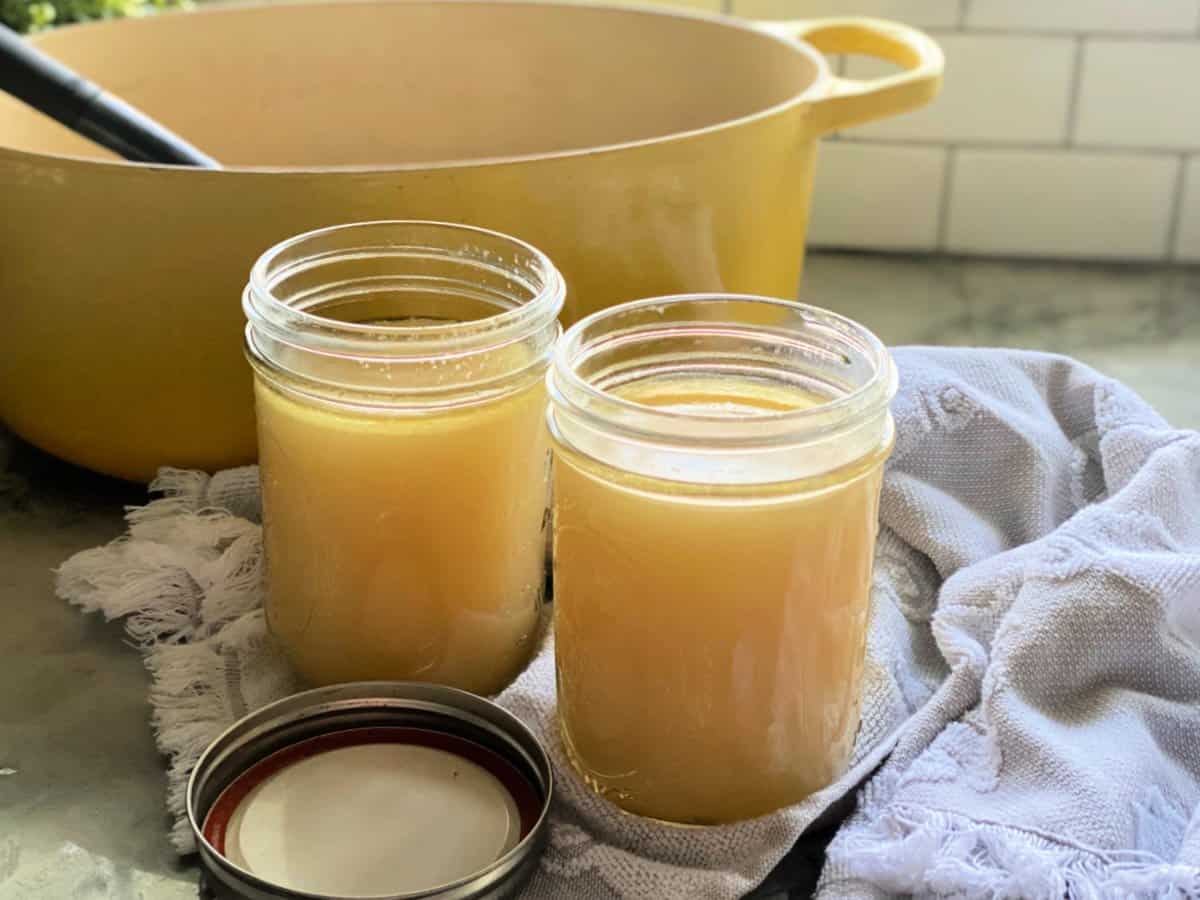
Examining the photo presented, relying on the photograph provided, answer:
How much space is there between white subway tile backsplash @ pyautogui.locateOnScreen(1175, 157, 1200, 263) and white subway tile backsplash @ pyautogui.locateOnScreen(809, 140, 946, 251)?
20 centimetres

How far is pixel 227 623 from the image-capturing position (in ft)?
2.14

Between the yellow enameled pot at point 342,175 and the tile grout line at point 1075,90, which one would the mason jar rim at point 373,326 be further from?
the tile grout line at point 1075,90

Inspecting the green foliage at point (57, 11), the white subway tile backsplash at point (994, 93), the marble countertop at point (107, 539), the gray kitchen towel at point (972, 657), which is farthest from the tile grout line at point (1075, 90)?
the green foliage at point (57, 11)

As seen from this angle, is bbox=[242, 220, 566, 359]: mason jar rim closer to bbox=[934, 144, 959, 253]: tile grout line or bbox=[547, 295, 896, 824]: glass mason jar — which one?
bbox=[547, 295, 896, 824]: glass mason jar

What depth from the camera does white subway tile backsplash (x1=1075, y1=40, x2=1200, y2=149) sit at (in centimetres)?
116

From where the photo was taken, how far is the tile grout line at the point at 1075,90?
3.82ft

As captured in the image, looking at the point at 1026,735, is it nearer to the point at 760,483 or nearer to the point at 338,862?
the point at 760,483

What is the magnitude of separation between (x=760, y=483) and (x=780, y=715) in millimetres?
91

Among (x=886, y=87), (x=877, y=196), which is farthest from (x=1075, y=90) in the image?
(x=886, y=87)

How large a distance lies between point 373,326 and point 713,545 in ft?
0.54

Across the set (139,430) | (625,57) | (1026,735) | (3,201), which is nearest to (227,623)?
(139,430)

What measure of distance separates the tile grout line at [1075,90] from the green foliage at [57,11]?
71 centimetres

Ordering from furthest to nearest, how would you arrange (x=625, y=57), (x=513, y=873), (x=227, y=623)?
(x=625, y=57) → (x=227, y=623) → (x=513, y=873)

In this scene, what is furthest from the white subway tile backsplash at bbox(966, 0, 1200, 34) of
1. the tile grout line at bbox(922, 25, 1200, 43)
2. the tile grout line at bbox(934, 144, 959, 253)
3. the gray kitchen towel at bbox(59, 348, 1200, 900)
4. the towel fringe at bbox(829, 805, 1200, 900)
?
the towel fringe at bbox(829, 805, 1200, 900)
